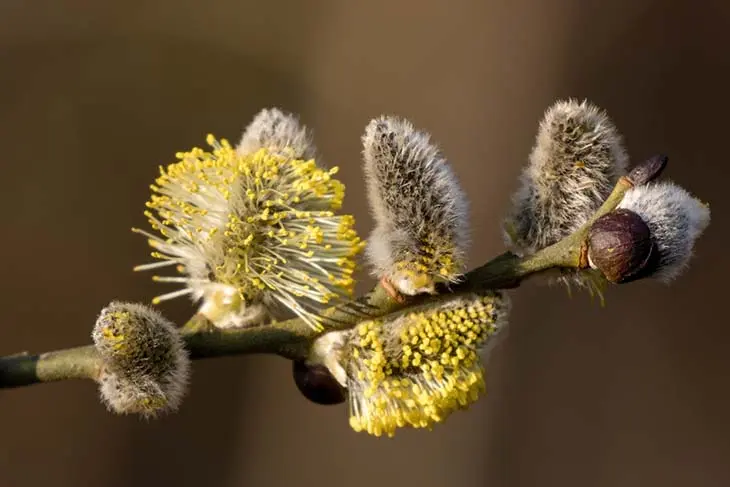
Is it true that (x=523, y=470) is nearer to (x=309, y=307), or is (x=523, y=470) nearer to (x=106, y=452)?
(x=106, y=452)

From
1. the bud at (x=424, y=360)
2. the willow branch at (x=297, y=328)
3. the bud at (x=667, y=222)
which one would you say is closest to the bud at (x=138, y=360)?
the willow branch at (x=297, y=328)

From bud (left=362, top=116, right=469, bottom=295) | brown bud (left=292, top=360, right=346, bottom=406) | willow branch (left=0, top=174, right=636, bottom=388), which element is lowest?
brown bud (left=292, top=360, right=346, bottom=406)

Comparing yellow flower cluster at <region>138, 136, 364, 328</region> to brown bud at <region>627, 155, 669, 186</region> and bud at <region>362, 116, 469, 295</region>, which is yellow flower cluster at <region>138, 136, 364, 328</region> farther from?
brown bud at <region>627, 155, 669, 186</region>

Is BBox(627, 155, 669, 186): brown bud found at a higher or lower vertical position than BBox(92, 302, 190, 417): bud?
higher

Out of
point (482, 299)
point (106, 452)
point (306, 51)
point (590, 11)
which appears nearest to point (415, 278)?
point (482, 299)

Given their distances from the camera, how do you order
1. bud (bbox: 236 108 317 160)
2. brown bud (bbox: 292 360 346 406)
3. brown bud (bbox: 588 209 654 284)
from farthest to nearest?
bud (bbox: 236 108 317 160), brown bud (bbox: 292 360 346 406), brown bud (bbox: 588 209 654 284)

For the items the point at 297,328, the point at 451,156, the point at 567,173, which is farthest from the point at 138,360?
the point at 451,156

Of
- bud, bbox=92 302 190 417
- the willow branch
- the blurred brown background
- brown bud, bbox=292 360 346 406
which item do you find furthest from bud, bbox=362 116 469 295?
the blurred brown background
